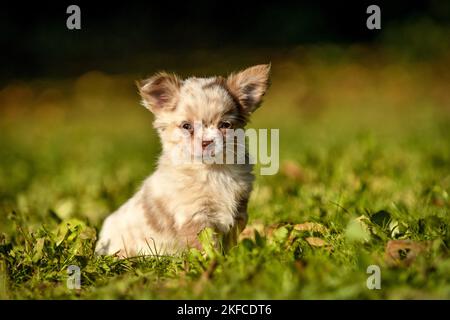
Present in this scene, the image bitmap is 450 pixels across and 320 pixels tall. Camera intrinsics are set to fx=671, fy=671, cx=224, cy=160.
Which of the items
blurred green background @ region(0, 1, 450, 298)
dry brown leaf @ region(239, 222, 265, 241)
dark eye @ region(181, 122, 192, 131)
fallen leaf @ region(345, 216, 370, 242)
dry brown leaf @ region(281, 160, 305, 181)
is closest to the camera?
fallen leaf @ region(345, 216, 370, 242)

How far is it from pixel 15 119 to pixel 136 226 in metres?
7.29

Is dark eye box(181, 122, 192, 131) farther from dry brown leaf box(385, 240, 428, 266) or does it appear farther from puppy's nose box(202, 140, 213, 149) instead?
dry brown leaf box(385, 240, 428, 266)

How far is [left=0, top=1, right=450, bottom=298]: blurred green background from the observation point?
5391 millimetres

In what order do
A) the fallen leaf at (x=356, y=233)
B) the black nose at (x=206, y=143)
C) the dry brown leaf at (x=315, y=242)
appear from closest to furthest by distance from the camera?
the fallen leaf at (x=356, y=233) < the dry brown leaf at (x=315, y=242) < the black nose at (x=206, y=143)

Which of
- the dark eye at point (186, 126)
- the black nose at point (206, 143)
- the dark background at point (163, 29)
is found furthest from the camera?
the dark background at point (163, 29)

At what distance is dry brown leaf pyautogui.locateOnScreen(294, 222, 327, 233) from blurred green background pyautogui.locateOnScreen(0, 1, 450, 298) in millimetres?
755

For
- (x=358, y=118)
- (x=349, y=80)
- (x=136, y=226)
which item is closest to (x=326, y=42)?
(x=349, y=80)

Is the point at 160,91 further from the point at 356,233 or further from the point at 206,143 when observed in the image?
the point at 356,233

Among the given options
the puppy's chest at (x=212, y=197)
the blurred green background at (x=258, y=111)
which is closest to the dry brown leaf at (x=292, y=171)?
the blurred green background at (x=258, y=111)

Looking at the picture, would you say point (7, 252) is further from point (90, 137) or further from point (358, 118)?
point (358, 118)

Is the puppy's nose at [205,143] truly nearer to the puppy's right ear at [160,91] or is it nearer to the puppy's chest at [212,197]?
the puppy's chest at [212,197]

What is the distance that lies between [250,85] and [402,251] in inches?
53.8

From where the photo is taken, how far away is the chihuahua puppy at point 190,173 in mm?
3615

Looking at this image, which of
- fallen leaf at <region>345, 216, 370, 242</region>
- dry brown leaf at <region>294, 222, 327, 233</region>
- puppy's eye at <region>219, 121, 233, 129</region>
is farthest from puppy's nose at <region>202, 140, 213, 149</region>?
fallen leaf at <region>345, 216, 370, 242</region>
